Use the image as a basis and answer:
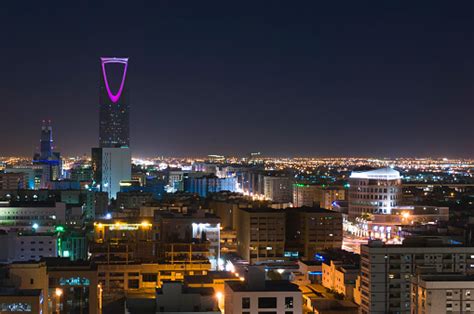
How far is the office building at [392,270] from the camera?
59.2ft

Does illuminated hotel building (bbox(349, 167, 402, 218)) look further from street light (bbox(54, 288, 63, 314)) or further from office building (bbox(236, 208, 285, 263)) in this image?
street light (bbox(54, 288, 63, 314))

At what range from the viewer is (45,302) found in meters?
14.0

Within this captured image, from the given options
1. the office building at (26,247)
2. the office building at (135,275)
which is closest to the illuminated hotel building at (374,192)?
the office building at (26,247)

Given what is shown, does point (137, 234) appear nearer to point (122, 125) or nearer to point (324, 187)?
point (324, 187)

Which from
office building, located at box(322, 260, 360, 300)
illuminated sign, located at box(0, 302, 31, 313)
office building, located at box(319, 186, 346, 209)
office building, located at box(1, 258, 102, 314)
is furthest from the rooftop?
illuminated sign, located at box(0, 302, 31, 313)

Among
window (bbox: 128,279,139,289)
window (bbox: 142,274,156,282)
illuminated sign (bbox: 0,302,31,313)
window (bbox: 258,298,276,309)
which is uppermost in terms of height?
window (bbox: 258,298,276,309)

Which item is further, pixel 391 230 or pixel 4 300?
pixel 391 230

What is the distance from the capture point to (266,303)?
1220 cm

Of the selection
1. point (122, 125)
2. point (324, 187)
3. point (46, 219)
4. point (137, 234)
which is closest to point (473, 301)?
point (137, 234)

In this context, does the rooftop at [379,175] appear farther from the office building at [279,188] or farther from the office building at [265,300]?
the office building at [265,300]

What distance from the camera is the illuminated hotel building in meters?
39.5

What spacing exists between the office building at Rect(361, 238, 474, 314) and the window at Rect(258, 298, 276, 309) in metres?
6.43

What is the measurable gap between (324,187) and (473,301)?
37.3 metres

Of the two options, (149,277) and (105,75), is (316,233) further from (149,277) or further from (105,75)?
(105,75)
